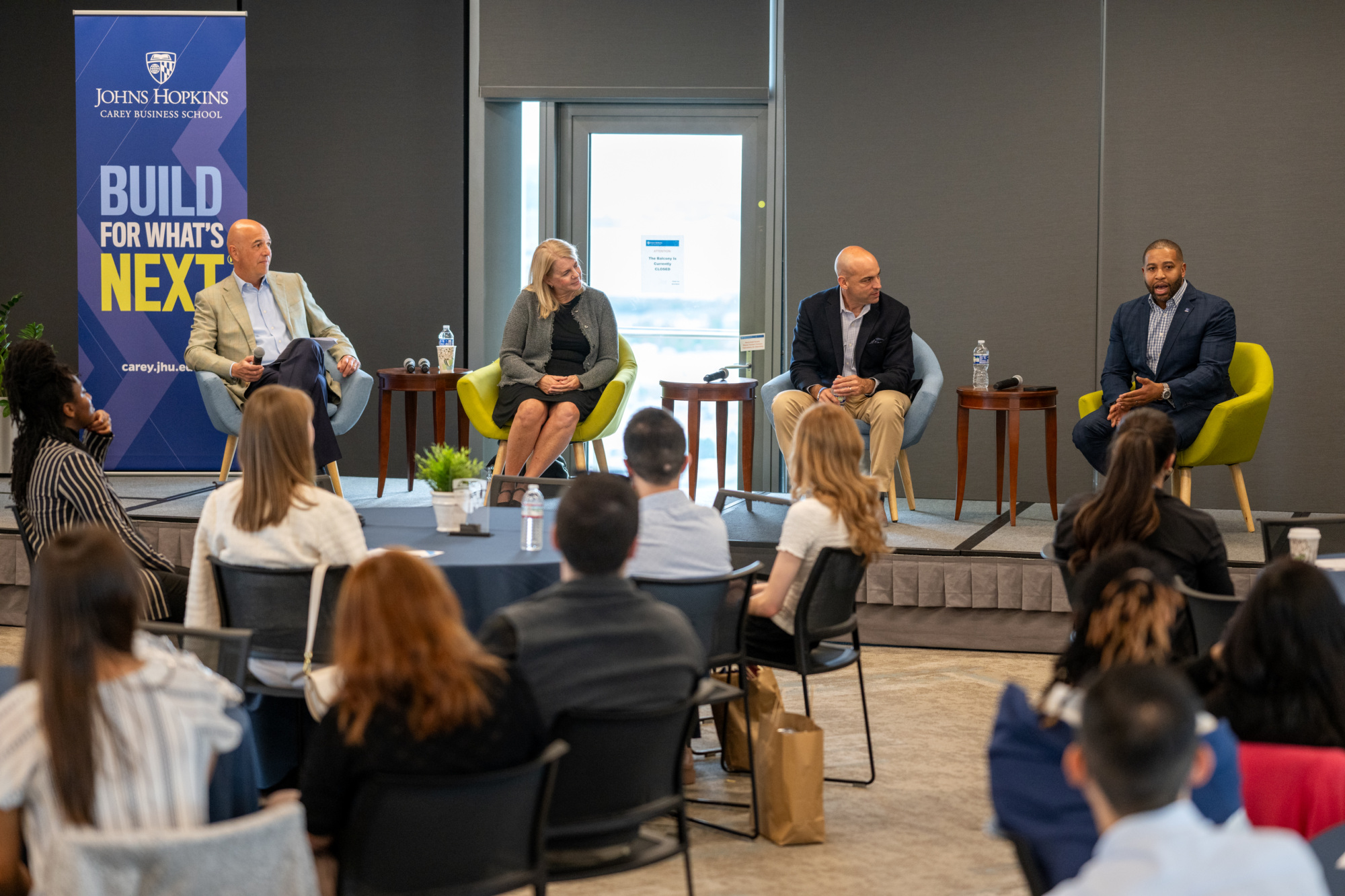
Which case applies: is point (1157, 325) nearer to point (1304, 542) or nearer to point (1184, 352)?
point (1184, 352)

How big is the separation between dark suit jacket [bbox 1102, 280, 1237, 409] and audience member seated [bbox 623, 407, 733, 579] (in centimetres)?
303

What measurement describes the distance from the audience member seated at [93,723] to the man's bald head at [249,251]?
4522 mm

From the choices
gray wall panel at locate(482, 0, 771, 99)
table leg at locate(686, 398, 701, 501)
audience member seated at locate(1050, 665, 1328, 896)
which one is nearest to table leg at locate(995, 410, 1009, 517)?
table leg at locate(686, 398, 701, 501)

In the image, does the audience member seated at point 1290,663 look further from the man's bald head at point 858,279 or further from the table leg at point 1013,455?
the man's bald head at point 858,279

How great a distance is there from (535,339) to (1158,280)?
286 cm

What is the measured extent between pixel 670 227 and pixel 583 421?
1.99 m

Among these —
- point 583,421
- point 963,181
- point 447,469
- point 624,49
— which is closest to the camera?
point 447,469

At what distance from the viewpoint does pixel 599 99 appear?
7.29m

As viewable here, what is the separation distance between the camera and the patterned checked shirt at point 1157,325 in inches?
224

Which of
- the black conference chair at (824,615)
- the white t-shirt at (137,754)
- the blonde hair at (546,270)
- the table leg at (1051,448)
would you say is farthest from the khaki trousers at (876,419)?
the white t-shirt at (137,754)

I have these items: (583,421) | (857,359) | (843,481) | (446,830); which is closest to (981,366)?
(857,359)

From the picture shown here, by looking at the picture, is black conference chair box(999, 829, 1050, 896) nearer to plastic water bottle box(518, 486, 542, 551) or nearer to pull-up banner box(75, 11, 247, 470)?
plastic water bottle box(518, 486, 542, 551)

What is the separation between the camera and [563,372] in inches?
245

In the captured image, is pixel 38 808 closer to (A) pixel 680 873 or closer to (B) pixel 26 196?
(A) pixel 680 873
